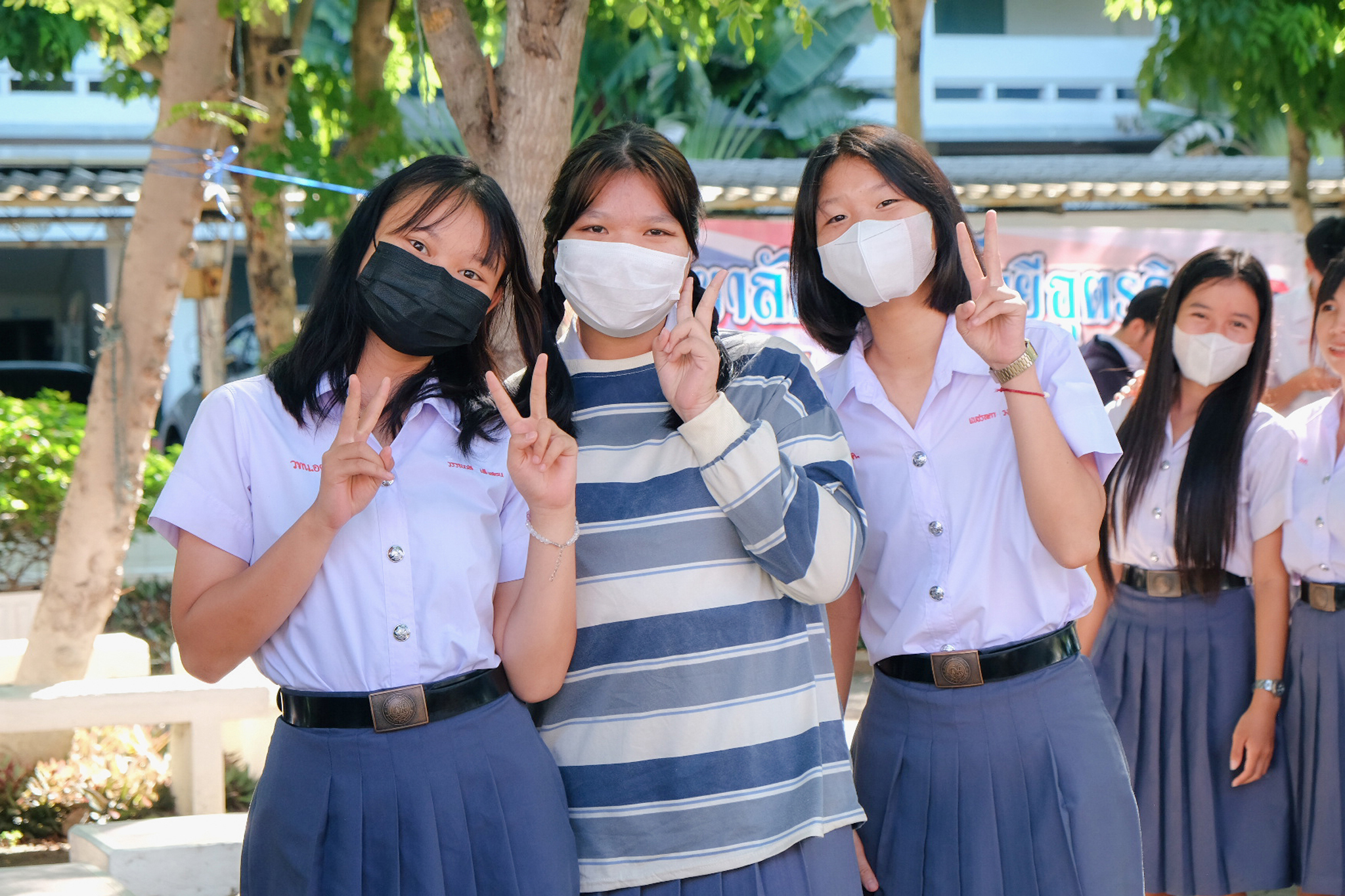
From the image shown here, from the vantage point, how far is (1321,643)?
3.22 m

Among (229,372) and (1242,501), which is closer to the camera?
(1242,501)

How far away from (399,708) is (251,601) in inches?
10.8

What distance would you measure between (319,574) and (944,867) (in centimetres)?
119

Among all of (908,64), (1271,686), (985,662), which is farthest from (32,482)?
(1271,686)

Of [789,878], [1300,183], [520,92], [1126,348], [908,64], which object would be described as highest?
[908,64]

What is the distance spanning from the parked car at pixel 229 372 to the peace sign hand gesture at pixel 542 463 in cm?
987

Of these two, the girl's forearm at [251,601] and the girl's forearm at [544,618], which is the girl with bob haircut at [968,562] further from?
the girl's forearm at [251,601]

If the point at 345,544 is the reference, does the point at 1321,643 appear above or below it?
below

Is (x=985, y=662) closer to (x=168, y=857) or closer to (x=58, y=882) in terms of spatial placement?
(x=58, y=882)

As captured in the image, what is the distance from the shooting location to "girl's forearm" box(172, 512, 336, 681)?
178cm

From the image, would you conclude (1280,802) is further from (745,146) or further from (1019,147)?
(1019,147)

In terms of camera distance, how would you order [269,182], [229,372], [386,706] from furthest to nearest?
1. [229,372]
2. [269,182]
3. [386,706]

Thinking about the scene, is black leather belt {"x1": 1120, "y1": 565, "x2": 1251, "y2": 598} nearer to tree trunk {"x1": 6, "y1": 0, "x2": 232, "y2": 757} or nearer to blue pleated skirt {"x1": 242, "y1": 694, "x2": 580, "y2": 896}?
blue pleated skirt {"x1": 242, "y1": 694, "x2": 580, "y2": 896}

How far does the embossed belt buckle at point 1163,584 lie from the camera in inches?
129
